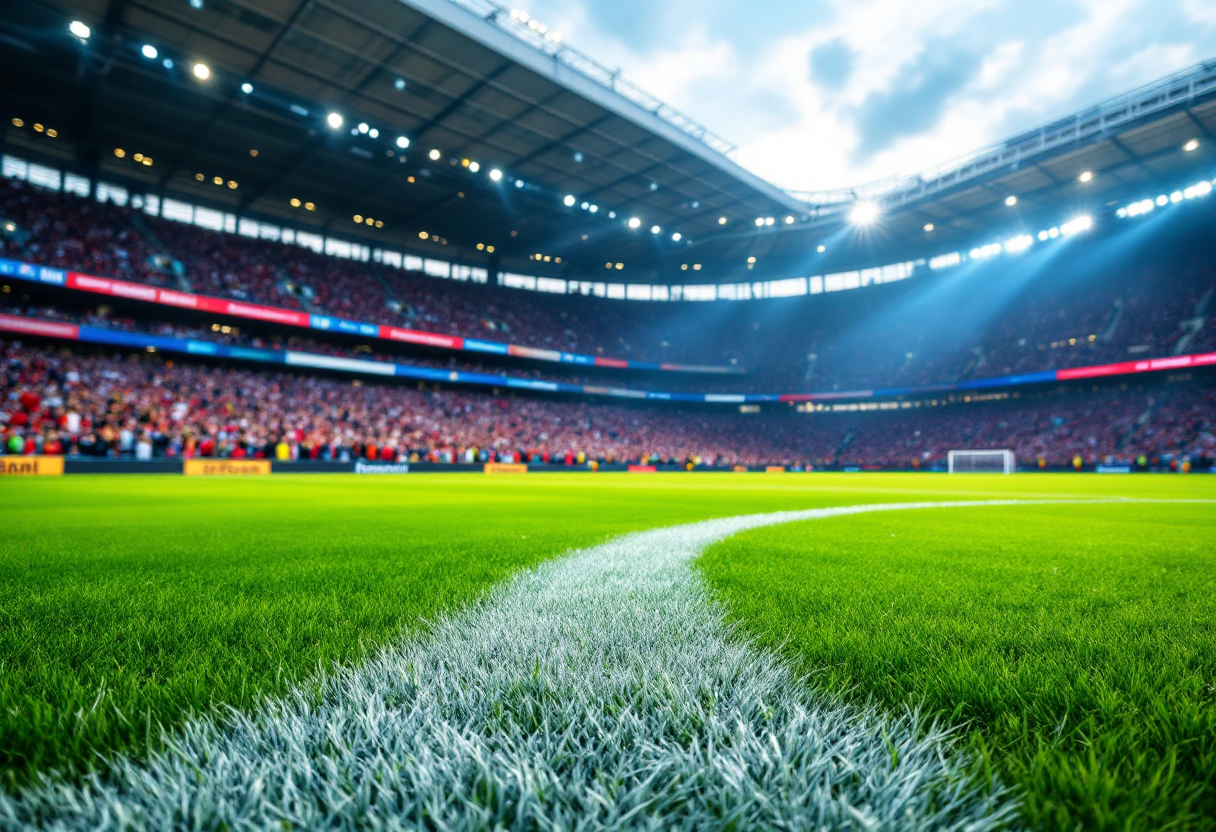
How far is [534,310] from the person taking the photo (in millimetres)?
43688

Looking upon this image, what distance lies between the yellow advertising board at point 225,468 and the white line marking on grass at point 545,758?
22426 millimetres

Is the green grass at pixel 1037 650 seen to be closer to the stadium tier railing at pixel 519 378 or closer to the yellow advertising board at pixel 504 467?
the yellow advertising board at pixel 504 467

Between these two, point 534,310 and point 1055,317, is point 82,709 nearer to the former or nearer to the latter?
point 534,310

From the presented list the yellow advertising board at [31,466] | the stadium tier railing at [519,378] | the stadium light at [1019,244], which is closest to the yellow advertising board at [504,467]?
the stadium tier railing at [519,378]

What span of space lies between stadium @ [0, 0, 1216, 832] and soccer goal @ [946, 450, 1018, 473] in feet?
4.95

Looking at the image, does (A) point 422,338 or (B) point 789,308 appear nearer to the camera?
(A) point 422,338

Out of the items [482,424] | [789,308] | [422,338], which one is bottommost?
[482,424]

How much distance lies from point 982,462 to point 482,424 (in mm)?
29008

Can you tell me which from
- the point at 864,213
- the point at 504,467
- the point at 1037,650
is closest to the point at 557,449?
the point at 504,467

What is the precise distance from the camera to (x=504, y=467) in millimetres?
27609

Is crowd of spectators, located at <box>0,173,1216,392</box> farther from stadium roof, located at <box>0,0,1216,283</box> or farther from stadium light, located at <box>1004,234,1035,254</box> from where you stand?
stadium roof, located at <box>0,0,1216,283</box>

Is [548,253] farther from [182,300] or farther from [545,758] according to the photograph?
[545,758]

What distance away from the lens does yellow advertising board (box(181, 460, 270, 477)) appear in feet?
64.2

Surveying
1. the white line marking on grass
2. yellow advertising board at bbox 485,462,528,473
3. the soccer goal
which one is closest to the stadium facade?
the soccer goal
